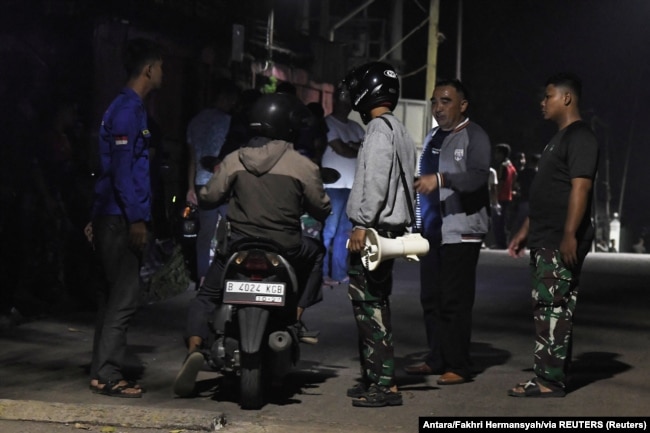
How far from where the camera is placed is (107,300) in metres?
8.66

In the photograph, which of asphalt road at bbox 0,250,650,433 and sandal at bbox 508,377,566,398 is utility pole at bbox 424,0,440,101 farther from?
sandal at bbox 508,377,566,398

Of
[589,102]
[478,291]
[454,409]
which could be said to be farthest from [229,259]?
[589,102]

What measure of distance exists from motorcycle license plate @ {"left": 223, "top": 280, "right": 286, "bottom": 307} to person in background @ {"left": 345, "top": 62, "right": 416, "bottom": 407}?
563mm

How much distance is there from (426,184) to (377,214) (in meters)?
0.68

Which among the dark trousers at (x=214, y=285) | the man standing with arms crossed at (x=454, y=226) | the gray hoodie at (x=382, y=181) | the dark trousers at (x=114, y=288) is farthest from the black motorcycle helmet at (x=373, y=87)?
the dark trousers at (x=114, y=288)

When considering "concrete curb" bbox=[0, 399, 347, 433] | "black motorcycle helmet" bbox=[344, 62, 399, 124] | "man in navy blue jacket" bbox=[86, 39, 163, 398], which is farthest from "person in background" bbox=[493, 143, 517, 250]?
"concrete curb" bbox=[0, 399, 347, 433]

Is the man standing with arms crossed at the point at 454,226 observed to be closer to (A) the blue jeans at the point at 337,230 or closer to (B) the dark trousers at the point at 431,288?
(B) the dark trousers at the point at 431,288

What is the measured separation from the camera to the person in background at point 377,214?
822cm

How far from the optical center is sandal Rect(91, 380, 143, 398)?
839cm

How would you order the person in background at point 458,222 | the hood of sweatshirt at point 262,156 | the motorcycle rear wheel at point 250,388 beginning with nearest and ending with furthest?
the motorcycle rear wheel at point 250,388, the hood of sweatshirt at point 262,156, the person in background at point 458,222

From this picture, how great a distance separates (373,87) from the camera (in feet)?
27.8

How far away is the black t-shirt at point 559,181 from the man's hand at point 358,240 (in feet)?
4.14

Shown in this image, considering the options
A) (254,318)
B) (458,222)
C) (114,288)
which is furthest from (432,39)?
(254,318)

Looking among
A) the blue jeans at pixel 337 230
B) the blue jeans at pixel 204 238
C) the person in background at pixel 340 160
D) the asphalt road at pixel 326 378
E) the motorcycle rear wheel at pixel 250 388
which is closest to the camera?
the asphalt road at pixel 326 378
